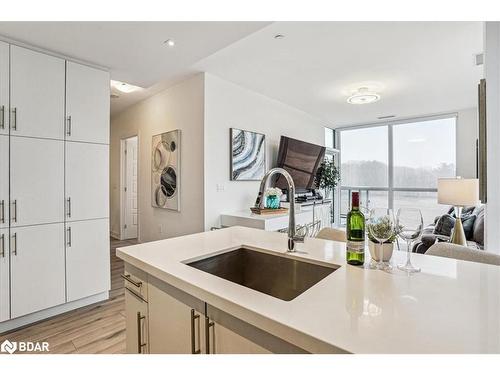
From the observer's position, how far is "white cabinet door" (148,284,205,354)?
93cm

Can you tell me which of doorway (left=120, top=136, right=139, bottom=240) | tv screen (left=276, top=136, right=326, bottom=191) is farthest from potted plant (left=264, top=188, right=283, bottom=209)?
doorway (left=120, top=136, right=139, bottom=240)

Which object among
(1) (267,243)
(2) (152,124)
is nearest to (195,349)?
(1) (267,243)

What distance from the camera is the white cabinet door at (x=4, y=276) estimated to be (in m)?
2.12

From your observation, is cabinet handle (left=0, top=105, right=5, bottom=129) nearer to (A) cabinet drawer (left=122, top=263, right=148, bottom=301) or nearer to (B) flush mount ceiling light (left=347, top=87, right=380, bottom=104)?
(A) cabinet drawer (left=122, top=263, right=148, bottom=301)

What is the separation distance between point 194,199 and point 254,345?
2.93m

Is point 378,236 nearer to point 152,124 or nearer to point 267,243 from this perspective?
point 267,243

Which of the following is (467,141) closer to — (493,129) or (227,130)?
(493,129)

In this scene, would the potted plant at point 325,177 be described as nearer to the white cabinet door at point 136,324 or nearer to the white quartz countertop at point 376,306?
the white quartz countertop at point 376,306

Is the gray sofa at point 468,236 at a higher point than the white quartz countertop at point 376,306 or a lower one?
lower

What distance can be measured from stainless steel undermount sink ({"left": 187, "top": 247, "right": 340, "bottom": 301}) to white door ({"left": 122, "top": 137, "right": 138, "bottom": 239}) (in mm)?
4515

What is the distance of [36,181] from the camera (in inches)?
89.7

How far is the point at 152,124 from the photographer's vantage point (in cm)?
441

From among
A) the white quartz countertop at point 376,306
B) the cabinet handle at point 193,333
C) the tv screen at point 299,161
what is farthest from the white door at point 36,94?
the tv screen at point 299,161

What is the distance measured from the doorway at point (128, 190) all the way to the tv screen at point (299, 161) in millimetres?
2852
